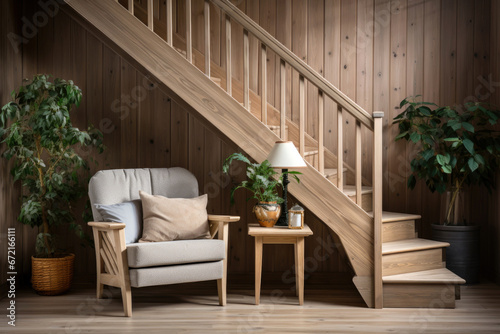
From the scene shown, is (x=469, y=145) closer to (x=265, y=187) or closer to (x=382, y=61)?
(x=382, y=61)

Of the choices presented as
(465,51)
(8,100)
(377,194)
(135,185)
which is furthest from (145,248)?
(465,51)

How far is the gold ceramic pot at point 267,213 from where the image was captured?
3.29m

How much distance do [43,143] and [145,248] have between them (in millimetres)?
1120

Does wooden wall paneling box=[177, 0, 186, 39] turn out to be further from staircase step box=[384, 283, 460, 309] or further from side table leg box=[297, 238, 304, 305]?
staircase step box=[384, 283, 460, 309]

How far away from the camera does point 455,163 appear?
3545mm

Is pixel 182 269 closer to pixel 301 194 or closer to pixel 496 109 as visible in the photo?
pixel 301 194

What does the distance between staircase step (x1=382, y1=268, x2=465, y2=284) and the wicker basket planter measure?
226cm

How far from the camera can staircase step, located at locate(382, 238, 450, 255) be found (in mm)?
3276

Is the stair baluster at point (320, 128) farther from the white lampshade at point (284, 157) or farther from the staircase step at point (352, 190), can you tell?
the staircase step at point (352, 190)

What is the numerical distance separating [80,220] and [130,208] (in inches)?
39.2

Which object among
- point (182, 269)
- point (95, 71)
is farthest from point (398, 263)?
point (95, 71)

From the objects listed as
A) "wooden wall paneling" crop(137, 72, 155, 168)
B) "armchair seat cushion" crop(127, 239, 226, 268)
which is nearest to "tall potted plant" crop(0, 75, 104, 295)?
"wooden wall paneling" crop(137, 72, 155, 168)

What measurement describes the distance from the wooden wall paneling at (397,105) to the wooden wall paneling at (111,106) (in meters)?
2.26

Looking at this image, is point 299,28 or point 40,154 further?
A: point 299,28
